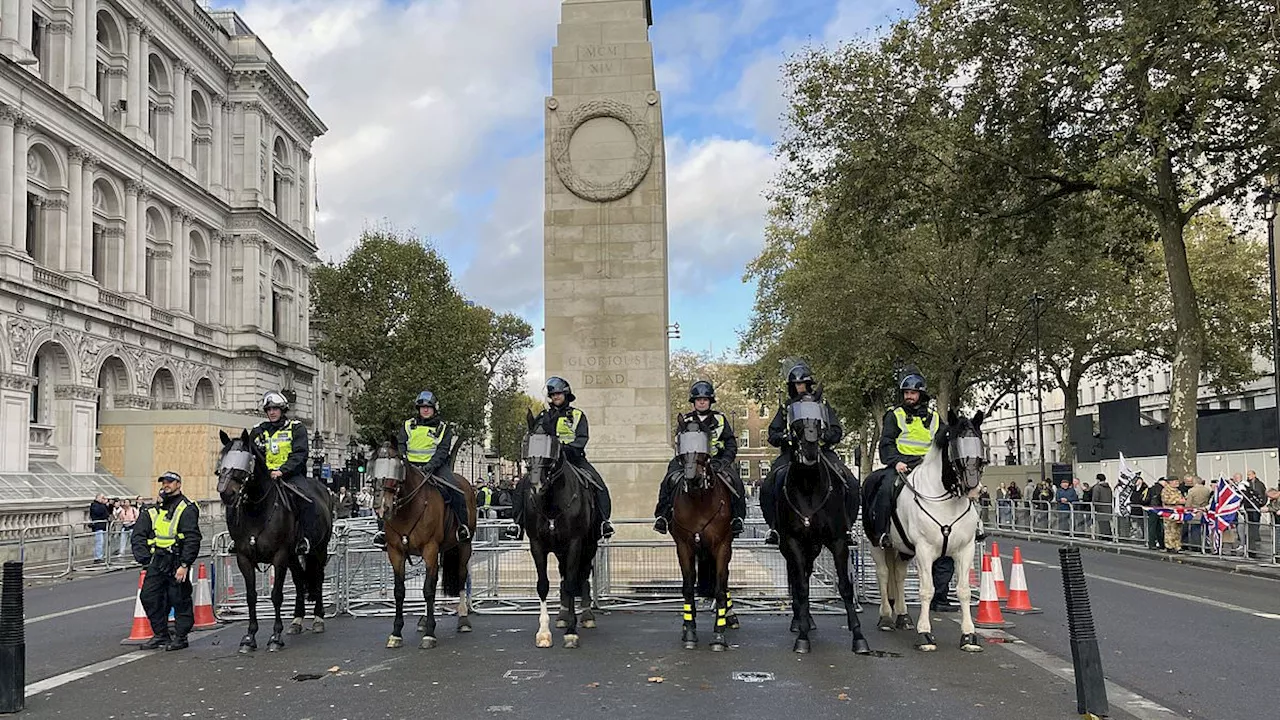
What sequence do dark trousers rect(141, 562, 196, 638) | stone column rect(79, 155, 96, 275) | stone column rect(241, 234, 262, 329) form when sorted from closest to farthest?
dark trousers rect(141, 562, 196, 638) → stone column rect(79, 155, 96, 275) → stone column rect(241, 234, 262, 329)

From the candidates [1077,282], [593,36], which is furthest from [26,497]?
[1077,282]

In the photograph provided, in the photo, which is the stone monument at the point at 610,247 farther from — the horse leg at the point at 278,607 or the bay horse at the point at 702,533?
the bay horse at the point at 702,533

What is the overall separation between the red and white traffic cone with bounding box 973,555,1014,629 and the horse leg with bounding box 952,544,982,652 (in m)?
2.20

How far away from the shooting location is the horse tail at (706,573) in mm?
12117

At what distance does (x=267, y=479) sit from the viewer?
12516 millimetres

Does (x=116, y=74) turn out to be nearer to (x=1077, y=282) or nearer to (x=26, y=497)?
(x=26, y=497)

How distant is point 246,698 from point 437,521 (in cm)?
342

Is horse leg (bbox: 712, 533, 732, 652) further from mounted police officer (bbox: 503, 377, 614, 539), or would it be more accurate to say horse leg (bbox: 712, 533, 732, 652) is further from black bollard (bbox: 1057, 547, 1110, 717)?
black bollard (bbox: 1057, 547, 1110, 717)

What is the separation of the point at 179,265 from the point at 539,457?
47.8 meters

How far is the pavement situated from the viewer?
8.81 m

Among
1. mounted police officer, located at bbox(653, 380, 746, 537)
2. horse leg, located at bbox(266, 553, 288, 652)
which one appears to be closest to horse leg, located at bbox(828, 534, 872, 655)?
mounted police officer, located at bbox(653, 380, 746, 537)

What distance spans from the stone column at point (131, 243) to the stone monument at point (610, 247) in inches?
1344

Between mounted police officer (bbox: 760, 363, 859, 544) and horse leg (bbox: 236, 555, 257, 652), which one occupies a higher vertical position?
mounted police officer (bbox: 760, 363, 859, 544)

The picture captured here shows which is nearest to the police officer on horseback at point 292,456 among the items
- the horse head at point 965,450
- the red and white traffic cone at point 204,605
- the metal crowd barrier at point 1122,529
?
the red and white traffic cone at point 204,605
